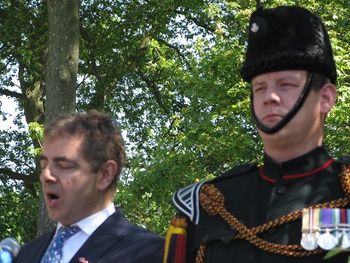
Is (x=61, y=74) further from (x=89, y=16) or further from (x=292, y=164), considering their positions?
(x=292, y=164)

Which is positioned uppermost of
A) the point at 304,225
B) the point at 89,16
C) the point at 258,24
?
the point at 89,16

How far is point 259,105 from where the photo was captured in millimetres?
2840

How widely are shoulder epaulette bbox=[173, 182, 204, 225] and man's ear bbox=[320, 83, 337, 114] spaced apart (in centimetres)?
58

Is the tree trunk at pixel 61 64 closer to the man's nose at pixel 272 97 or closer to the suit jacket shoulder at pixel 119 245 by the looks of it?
the suit jacket shoulder at pixel 119 245

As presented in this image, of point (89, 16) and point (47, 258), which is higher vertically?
point (89, 16)

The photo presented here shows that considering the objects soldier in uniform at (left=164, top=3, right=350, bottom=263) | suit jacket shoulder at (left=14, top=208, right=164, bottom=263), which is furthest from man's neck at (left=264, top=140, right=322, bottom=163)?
suit jacket shoulder at (left=14, top=208, right=164, bottom=263)

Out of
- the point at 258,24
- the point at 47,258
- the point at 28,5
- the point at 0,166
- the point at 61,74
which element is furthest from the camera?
the point at 0,166

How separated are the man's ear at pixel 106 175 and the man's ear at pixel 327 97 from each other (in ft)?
3.73

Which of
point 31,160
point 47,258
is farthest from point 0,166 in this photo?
point 47,258

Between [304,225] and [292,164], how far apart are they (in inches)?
8.6

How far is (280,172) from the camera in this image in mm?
2885

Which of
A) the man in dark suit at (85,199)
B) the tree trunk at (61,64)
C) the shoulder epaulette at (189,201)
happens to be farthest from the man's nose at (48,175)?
the tree trunk at (61,64)

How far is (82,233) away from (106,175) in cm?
27

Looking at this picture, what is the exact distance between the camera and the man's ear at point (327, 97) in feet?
9.40
